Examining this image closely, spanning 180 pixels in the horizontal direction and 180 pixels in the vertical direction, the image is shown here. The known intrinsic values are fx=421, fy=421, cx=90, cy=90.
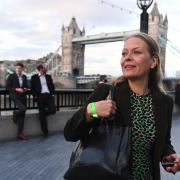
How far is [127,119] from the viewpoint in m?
1.93

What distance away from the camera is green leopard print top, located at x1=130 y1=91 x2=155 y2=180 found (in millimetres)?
1941

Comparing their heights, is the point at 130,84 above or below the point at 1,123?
above

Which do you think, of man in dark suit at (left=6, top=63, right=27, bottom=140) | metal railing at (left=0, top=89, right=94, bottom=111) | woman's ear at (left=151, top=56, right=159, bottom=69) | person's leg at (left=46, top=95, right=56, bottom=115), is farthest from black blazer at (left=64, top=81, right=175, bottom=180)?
person's leg at (left=46, top=95, right=56, bottom=115)

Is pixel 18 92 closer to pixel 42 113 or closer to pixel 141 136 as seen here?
pixel 42 113

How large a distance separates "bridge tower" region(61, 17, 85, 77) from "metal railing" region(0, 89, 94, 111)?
253ft

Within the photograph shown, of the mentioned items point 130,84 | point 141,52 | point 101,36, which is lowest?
point 130,84

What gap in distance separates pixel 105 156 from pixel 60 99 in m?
8.24

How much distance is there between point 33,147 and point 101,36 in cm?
7591

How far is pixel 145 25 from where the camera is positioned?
9000mm

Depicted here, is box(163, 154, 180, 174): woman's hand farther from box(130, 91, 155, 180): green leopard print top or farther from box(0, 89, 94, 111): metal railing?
box(0, 89, 94, 111): metal railing

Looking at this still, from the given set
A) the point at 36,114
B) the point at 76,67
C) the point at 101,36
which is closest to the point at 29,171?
the point at 36,114

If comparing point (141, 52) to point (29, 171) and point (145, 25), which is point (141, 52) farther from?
point (145, 25)

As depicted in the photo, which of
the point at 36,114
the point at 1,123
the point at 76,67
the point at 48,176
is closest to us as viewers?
the point at 48,176

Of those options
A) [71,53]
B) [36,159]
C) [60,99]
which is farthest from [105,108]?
[71,53]
